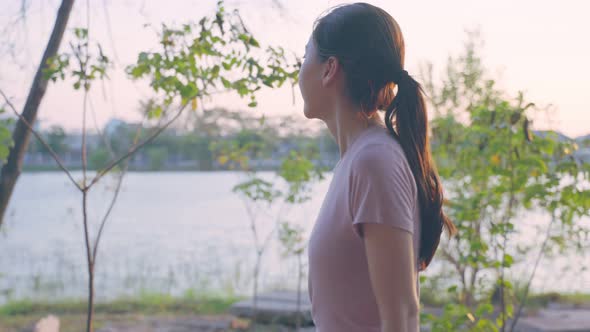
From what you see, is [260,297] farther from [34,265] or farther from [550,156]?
[34,265]

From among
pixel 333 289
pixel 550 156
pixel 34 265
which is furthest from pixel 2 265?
pixel 333 289

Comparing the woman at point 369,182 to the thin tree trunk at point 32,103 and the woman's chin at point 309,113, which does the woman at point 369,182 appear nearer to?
the woman's chin at point 309,113

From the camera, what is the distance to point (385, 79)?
1.21 m

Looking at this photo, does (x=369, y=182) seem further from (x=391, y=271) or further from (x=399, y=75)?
(x=399, y=75)

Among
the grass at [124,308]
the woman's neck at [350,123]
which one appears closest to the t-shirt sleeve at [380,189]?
the woman's neck at [350,123]

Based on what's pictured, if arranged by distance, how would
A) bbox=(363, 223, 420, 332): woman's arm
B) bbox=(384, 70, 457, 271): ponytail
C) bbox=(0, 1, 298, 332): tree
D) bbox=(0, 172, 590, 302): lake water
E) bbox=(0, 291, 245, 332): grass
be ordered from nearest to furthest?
bbox=(363, 223, 420, 332): woman's arm → bbox=(384, 70, 457, 271): ponytail → bbox=(0, 1, 298, 332): tree → bbox=(0, 291, 245, 332): grass → bbox=(0, 172, 590, 302): lake water

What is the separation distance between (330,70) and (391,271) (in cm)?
40

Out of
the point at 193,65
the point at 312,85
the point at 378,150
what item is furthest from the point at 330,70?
the point at 193,65

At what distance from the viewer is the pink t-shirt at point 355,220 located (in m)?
1.05

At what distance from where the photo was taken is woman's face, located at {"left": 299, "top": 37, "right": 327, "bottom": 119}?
48.9 inches

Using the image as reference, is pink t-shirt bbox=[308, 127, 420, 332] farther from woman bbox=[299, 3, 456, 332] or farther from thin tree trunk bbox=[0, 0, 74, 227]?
thin tree trunk bbox=[0, 0, 74, 227]

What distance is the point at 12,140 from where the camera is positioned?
3.13 metres

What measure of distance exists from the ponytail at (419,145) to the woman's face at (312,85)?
129mm

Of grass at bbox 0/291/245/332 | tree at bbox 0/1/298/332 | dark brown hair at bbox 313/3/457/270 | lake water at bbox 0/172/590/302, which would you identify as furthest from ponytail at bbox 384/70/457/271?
grass at bbox 0/291/245/332
